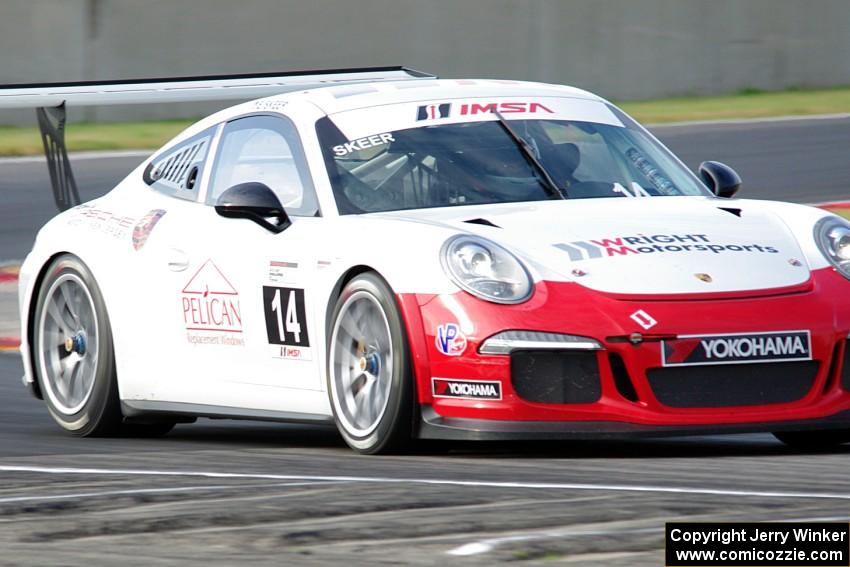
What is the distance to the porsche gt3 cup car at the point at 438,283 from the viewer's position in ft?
20.0

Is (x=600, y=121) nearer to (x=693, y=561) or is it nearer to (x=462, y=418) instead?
(x=462, y=418)

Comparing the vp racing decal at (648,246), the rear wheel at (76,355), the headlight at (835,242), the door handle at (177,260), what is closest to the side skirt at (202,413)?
the rear wheel at (76,355)

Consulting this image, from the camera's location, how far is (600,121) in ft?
25.3

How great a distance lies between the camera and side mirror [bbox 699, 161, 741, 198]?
758cm

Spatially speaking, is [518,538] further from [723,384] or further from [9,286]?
[9,286]

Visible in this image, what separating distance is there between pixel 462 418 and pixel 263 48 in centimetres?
2067

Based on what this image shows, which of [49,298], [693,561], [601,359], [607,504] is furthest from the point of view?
[49,298]

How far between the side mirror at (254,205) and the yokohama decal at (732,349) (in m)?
1.73

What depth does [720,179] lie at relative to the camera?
760 cm

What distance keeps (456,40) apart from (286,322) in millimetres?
21696

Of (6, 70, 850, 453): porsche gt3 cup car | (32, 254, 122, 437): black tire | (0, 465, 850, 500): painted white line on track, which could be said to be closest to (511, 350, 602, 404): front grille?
(6, 70, 850, 453): porsche gt3 cup car

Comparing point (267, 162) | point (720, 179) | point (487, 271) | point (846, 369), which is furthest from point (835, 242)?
point (267, 162)

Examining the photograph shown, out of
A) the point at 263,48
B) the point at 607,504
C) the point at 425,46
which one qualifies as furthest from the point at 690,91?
the point at 607,504

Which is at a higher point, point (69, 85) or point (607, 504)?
point (69, 85)
